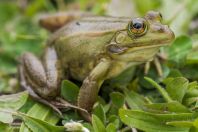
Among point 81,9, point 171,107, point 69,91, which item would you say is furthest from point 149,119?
point 81,9

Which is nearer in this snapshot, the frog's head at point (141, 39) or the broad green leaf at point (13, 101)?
the frog's head at point (141, 39)

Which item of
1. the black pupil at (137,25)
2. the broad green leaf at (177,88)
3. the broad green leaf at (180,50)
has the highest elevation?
the black pupil at (137,25)

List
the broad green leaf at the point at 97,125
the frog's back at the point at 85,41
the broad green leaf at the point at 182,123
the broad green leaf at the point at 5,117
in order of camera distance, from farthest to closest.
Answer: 1. the frog's back at the point at 85,41
2. the broad green leaf at the point at 5,117
3. the broad green leaf at the point at 97,125
4. the broad green leaf at the point at 182,123

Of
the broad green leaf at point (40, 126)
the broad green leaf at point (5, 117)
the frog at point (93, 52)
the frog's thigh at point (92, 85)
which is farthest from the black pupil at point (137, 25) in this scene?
the broad green leaf at point (5, 117)

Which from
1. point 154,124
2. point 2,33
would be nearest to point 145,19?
point 154,124

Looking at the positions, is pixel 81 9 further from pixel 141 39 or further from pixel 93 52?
pixel 141 39

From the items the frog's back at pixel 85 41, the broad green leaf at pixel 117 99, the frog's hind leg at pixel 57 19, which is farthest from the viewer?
the frog's hind leg at pixel 57 19

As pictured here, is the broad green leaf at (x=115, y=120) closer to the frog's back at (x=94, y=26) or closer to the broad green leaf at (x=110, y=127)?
the broad green leaf at (x=110, y=127)

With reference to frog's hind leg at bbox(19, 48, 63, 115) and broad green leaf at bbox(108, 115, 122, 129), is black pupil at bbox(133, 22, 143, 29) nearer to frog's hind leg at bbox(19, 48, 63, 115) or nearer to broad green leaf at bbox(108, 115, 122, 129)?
broad green leaf at bbox(108, 115, 122, 129)
